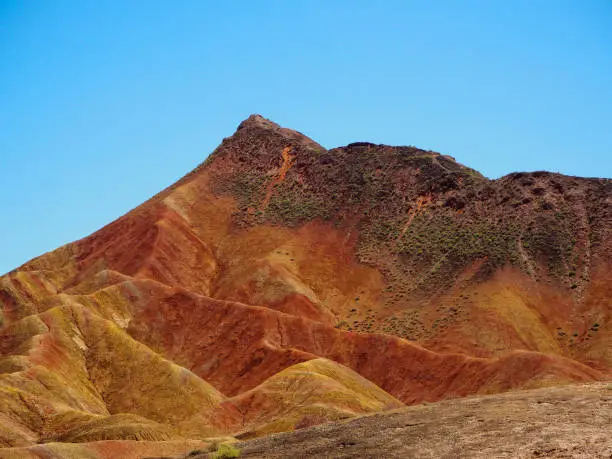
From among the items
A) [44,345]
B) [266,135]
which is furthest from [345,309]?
[266,135]

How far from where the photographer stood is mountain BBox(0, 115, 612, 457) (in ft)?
237

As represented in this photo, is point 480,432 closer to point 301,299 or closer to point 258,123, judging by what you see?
point 301,299

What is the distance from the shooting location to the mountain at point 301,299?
72.1 metres

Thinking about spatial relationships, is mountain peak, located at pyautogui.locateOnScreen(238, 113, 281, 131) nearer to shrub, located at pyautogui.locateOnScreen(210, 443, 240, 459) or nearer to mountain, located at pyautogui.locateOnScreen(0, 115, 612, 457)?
mountain, located at pyautogui.locateOnScreen(0, 115, 612, 457)

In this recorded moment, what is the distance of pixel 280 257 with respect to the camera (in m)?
112

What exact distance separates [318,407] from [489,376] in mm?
20778

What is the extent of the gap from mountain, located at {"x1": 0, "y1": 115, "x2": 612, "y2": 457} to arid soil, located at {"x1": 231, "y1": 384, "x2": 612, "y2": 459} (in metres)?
18.9

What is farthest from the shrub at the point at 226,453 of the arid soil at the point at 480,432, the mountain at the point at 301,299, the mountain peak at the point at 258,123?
the mountain peak at the point at 258,123

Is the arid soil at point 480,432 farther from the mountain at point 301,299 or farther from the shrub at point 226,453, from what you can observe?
the mountain at point 301,299

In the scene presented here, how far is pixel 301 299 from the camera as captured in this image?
101812mm

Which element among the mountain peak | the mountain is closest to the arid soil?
the mountain

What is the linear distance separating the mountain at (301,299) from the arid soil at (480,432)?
18889mm

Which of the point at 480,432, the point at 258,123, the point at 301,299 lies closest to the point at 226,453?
the point at 480,432

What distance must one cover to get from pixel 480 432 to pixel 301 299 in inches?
2855
